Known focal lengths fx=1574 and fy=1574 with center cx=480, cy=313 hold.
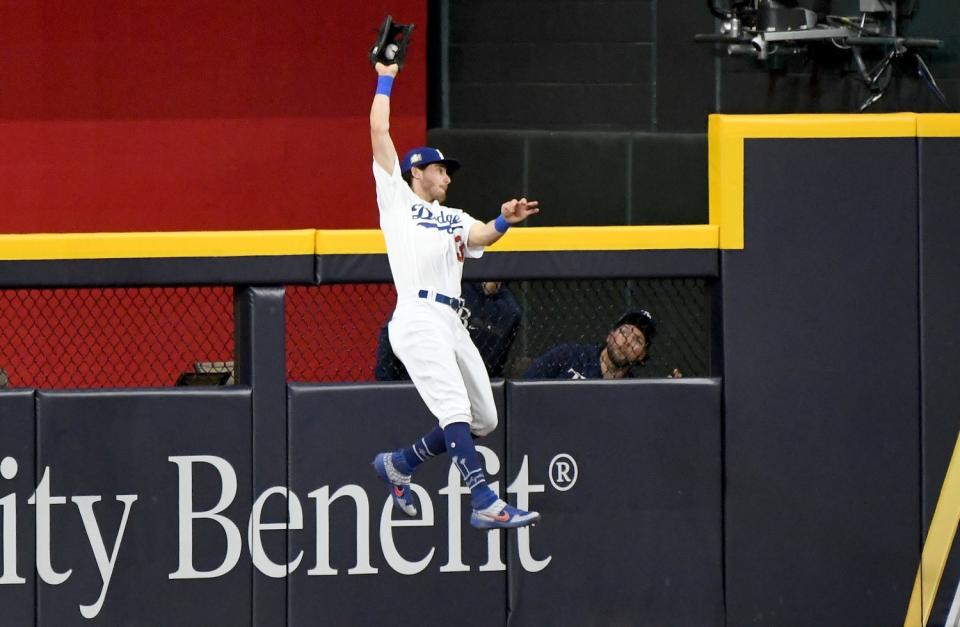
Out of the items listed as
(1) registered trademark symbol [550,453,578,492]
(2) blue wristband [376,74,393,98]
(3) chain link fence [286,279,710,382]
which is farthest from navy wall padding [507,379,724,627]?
(2) blue wristband [376,74,393,98]

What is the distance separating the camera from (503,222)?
19.3ft

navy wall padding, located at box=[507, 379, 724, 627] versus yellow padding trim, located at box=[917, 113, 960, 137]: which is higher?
yellow padding trim, located at box=[917, 113, 960, 137]

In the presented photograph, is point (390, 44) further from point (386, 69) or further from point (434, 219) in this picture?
point (434, 219)

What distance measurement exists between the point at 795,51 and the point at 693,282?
11.0 feet

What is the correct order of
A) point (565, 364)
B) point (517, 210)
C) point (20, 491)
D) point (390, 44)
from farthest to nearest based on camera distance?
point (565, 364) < point (20, 491) < point (390, 44) < point (517, 210)

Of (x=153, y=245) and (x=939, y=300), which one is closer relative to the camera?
(x=153, y=245)

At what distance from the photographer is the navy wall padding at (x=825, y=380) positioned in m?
6.91

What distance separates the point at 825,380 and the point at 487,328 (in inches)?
59.5

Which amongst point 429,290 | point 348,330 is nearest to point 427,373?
point 429,290

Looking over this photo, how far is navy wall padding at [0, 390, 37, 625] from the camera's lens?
6.63 meters

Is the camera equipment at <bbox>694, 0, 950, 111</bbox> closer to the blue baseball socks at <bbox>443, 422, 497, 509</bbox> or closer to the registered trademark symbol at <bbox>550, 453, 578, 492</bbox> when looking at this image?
the registered trademark symbol at <bbox>550, 453, 578, 492</bbox>

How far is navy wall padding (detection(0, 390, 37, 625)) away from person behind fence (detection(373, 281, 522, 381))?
1.51 metres

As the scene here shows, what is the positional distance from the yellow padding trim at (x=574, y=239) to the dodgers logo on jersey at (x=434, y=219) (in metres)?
0.69

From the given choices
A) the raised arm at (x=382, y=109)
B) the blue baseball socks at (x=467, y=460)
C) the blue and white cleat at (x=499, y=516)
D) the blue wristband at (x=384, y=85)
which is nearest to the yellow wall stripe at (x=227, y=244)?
the raised arm at (x=382, y=109)
